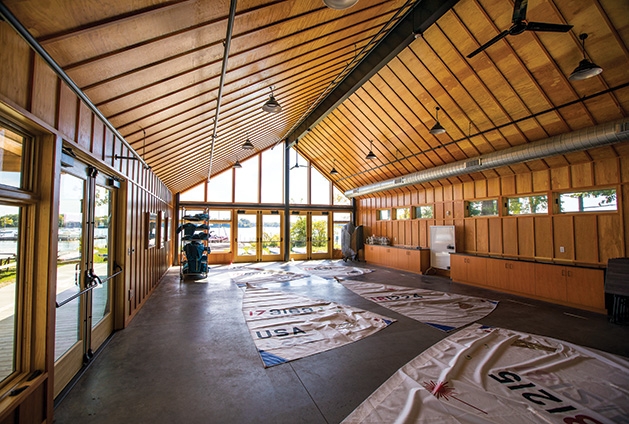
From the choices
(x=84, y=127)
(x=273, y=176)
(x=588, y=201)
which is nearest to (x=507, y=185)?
(x=588, y=201)

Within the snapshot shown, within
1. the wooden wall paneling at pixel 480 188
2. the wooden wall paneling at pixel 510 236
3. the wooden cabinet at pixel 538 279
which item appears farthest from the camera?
the wooden wall paneling at pixel 480 188

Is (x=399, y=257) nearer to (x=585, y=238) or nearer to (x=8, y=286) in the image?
(x=585, y=238)

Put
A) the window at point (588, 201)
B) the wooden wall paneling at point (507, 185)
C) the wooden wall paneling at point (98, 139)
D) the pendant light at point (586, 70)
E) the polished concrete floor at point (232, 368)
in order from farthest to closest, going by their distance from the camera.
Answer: the wooden wall paneling at point (507, 185) → the window at point (588, 201) → the pendant light at point (586, 70) → the wooden wall paneling at point (98, 139) → the polished concrete floor at point (232, 368)

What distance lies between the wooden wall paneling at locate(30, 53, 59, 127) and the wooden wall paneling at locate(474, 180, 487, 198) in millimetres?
9813

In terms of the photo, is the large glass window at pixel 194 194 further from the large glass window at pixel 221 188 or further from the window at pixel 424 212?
the window at pixel 424 212

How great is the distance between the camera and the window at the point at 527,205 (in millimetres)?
7512

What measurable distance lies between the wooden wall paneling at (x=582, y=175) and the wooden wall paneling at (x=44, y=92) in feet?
30.7

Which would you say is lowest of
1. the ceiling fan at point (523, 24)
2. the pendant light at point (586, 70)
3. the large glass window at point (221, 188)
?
the large glass window at point (221, 188)

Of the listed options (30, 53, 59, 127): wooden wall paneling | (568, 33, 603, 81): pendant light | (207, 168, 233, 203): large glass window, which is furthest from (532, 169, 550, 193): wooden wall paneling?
(207, 168, 233, 203): large glass window

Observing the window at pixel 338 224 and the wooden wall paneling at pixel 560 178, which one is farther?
the window at pixel 338 224

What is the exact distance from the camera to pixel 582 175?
21.7 ft

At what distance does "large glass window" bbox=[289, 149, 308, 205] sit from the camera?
554 inches

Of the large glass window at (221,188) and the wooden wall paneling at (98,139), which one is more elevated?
the large glass window at (221,188)

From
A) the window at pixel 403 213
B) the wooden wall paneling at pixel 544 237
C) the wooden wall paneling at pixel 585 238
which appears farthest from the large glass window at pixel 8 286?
the window at pixel 403 213
